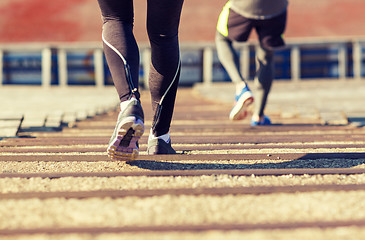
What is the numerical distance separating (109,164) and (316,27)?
50.2ft

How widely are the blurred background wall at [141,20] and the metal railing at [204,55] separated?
359 cm

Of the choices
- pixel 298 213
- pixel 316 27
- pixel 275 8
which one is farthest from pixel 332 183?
pixel 316 27

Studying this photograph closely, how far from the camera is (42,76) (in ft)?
39.5

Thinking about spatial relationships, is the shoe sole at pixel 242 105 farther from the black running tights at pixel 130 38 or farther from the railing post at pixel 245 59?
the railing post at pixel 245 59

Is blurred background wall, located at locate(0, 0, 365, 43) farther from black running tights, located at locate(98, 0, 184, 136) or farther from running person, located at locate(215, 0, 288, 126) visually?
black running tights, located at locate(98, 0, 184, 136)

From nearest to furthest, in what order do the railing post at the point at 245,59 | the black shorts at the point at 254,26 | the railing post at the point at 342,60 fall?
the black shorts at the point at 254,26
the railing post at the point at 245,59
the railing post at the point at 342,60

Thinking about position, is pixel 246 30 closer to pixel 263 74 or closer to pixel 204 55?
pixel 263 74

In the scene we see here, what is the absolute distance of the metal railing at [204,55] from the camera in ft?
38.1

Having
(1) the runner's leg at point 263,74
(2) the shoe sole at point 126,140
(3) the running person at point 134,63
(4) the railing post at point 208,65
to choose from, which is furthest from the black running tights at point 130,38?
(4) the railing post at point 208,65

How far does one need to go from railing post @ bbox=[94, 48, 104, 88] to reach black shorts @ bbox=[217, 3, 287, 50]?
9.03 metres

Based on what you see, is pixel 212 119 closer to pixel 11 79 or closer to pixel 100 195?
pixel 100 195

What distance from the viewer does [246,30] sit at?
9.28 ft

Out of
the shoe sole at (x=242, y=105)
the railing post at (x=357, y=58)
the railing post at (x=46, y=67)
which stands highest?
the shoe sole at (x=242, y=105)

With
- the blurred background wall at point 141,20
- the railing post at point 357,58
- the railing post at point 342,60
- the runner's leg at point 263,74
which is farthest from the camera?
the blurred background wall at point 141,20
